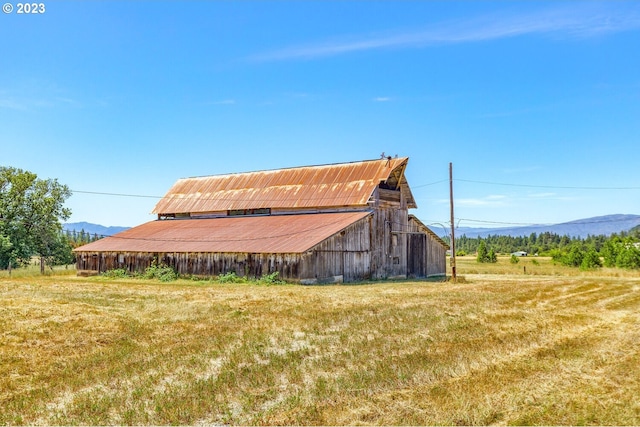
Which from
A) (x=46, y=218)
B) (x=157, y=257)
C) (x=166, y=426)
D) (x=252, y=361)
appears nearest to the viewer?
(x=166, y=426)

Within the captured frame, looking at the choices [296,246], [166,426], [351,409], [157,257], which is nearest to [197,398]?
[166,426]

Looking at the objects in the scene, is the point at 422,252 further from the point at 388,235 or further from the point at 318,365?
the point at 318,365

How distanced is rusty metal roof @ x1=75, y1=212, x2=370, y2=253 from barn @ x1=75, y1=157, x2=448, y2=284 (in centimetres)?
10

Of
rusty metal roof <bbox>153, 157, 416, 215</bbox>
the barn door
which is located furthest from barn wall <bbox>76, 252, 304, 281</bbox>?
the barn door

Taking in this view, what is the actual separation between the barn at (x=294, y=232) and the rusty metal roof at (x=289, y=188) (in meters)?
0.11

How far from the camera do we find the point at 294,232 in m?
40.5

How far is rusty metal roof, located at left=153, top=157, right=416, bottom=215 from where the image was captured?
4559 centimetres

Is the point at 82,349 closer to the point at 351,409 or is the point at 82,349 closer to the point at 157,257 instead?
the point at 351,409

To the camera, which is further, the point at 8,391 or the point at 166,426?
the point at 8,391

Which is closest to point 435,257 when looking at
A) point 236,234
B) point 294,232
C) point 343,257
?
point 343,257

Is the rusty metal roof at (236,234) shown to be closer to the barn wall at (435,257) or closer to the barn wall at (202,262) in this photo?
the barn wall at (202,262)

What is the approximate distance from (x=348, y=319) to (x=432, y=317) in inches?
107

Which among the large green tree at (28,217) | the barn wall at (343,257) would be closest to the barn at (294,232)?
the barn wall at (343,257)

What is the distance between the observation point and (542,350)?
12.2 metres
